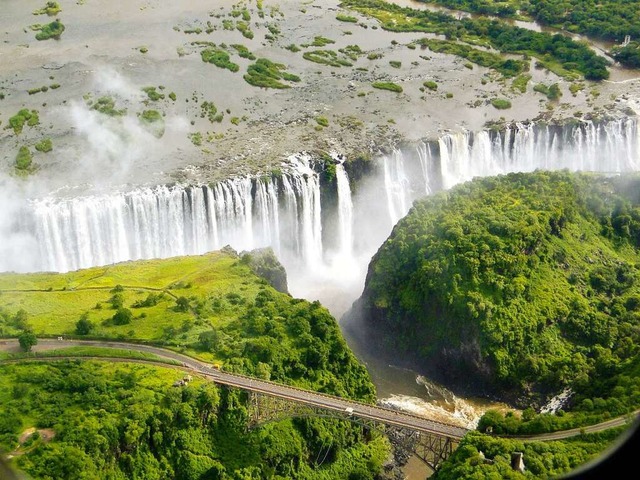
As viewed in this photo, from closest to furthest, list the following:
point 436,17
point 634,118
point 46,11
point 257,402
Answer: point 257,402 → point 634,118 → point 46,11 → point 436,17

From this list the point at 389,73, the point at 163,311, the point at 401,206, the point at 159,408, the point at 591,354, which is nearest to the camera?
the point at 159,408

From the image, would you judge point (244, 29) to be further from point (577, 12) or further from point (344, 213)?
point (577, 12)

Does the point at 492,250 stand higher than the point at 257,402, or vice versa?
the point at 492,250

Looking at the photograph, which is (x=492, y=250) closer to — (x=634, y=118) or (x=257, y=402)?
(x=257, y=402)

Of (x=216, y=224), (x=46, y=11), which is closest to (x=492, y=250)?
(x=216, y=224)

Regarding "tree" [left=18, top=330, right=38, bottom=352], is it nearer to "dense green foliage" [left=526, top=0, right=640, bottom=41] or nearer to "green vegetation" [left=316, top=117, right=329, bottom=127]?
"green vegetation" [left=316, top=117, right=329, bottom=127]

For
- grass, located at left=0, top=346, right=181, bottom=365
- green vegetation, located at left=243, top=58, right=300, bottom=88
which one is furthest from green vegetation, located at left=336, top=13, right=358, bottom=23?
grass, located at left=0, top=346, right=181, bottom=365

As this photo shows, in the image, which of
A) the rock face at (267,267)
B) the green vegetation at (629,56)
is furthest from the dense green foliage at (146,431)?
the green vegetation at (629,56)

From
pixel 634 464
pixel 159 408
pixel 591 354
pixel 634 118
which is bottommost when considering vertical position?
pixel 591 354
